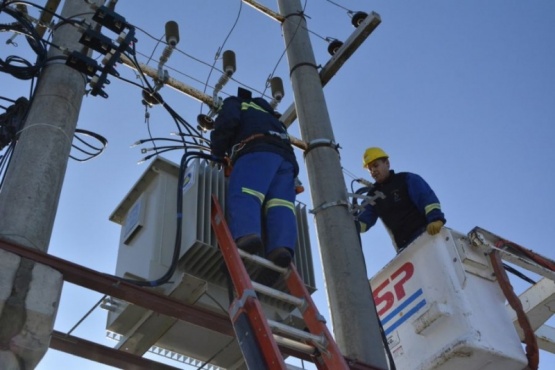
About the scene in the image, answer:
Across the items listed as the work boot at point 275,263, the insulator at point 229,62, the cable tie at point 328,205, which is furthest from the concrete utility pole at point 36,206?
the insulator at point 229,62

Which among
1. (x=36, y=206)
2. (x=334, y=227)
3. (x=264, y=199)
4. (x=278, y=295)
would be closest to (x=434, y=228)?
(x=334, y=227)

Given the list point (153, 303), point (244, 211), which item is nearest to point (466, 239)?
point (244, 211)

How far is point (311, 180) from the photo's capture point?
5938mm

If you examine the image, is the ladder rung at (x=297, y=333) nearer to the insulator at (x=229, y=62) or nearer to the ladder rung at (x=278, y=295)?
the ladder rung at (x=278, y=295)

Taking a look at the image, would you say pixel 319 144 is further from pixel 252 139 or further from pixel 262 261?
pixel 262 261

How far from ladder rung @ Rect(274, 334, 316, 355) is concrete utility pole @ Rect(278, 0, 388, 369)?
0.51 meters

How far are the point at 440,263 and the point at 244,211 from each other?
1.63m

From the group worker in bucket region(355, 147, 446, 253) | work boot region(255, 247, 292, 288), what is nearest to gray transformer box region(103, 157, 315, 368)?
work boot region(255, 247, 292, 288)

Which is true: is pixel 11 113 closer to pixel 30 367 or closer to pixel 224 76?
pixel 30 367

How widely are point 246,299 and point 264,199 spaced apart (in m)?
1.28

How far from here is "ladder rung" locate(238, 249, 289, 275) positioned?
4559 millimetres

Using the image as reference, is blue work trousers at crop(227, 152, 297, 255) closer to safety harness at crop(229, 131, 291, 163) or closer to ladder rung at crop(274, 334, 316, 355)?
safety harness at crop(229, 131, 291, 163)

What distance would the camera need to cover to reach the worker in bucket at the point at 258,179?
476 centimetres

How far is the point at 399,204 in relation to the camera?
6.64 meters
